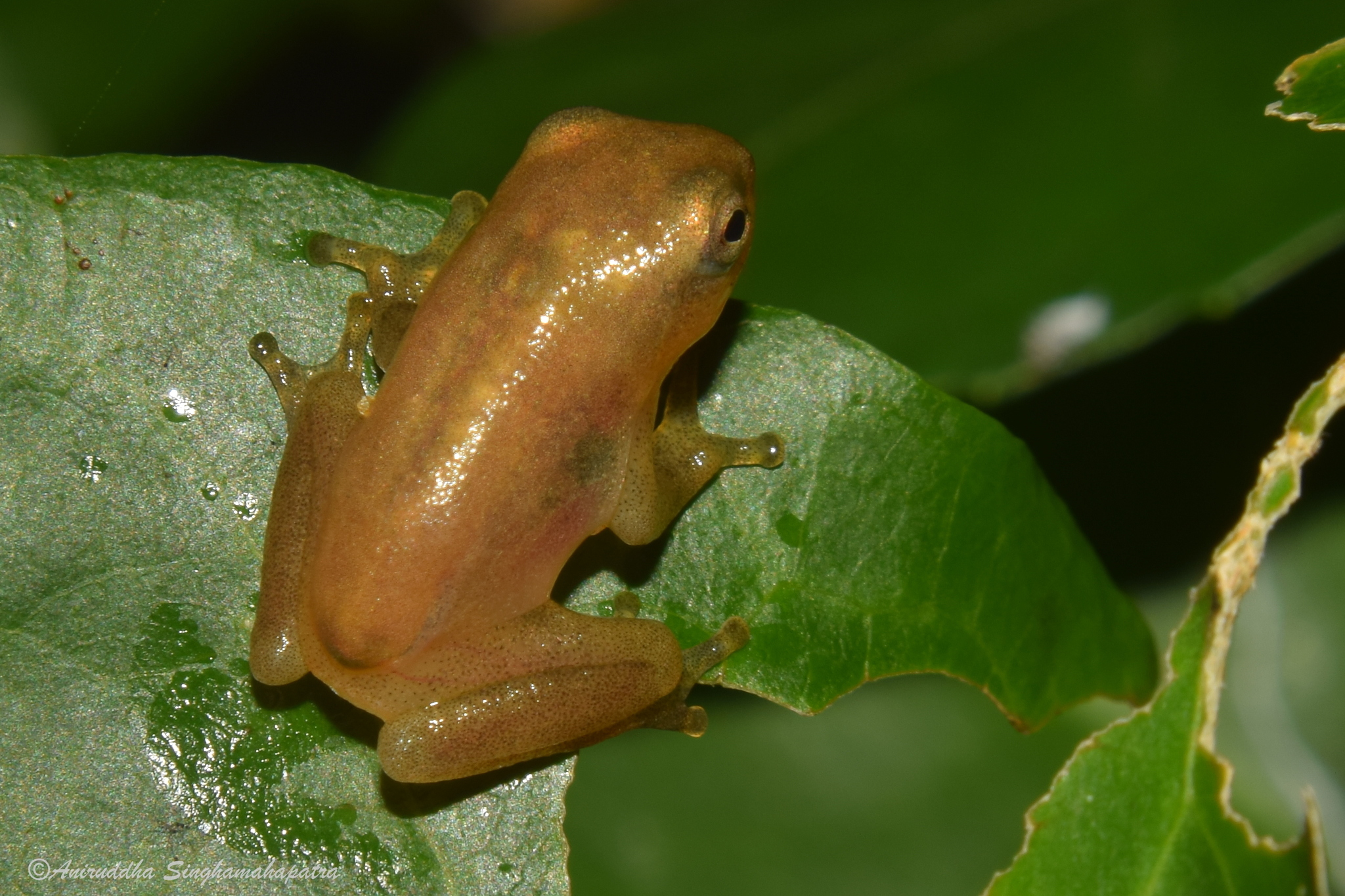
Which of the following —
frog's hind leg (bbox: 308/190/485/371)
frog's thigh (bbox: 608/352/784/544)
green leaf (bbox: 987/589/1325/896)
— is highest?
frog's hind leg (bbox: 308/190/485/371)

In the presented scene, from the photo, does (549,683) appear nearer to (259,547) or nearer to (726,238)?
(259,547)

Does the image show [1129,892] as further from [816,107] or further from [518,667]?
[816,107]

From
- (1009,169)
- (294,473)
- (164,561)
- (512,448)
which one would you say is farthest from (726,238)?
(164,561)

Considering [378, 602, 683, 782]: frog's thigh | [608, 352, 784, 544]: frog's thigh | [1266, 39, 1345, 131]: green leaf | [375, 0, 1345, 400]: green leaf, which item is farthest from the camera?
[375, 0, 1345, 400]: green leaf

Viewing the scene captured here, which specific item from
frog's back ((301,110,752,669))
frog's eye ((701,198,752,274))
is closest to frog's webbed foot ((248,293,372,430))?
frog's back ((301,110,752,669))

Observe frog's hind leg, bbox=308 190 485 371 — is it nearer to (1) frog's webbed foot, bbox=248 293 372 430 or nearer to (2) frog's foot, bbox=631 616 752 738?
(1) frog's webbed foot, bbox=248 293 372 430

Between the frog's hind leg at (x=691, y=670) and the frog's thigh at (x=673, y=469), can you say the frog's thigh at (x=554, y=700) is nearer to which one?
the frog's hind leg at (x=691, y=670)

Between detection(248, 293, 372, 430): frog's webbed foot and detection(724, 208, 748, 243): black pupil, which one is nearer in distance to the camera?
detection(248, 293, 372, 430): frog's webbed foot
